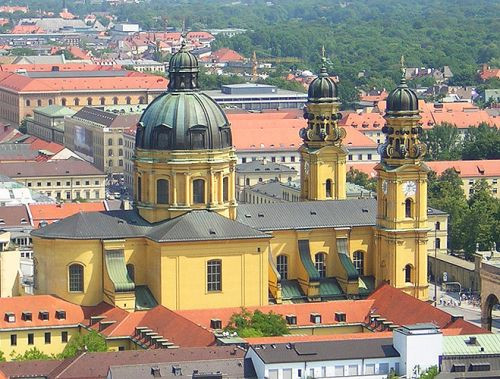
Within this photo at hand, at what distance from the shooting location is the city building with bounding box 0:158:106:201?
16000 centimetres

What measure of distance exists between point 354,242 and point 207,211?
8.91 m

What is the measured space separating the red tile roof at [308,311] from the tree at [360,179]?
166ft

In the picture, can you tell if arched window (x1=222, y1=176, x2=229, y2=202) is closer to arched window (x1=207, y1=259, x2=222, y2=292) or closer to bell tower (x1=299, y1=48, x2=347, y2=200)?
arched window (x1=207, y1=259, x2=222, y2=292)

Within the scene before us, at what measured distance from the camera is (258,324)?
92.2 metres

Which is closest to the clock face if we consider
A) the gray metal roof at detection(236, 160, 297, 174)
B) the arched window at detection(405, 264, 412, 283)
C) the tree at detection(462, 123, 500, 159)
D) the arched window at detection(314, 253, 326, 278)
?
the arched window at detection(405, 264, 412, 283)

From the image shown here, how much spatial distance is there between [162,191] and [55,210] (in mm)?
34134

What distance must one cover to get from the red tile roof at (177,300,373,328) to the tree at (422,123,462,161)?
266 feet

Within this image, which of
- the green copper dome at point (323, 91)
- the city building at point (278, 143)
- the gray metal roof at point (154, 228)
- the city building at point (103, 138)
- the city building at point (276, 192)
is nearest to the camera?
the gray metal roof at point (154, 228)

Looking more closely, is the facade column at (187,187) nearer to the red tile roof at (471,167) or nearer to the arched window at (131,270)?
the arched window at (131,270)

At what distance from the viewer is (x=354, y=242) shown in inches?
4077

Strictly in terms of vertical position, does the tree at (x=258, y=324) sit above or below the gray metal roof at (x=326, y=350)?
below

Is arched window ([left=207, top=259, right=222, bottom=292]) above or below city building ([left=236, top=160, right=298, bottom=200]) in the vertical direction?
above

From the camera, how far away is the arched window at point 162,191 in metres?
99.1

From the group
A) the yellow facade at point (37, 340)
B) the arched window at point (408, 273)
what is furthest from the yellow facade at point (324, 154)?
the yellow facade at point (37, 340)
